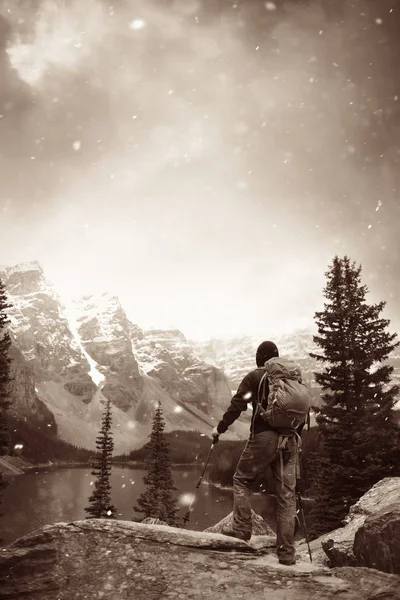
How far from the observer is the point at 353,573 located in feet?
18.2

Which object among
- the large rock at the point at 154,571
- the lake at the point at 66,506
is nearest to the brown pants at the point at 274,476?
the large rock at the point at 154,571

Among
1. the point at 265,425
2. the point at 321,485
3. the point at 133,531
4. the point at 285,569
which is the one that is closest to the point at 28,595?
the point at 133,531

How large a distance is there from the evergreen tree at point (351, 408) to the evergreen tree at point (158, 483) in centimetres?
1939

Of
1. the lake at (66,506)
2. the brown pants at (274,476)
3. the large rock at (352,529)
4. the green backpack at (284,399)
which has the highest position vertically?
the green backpack at (284,399)

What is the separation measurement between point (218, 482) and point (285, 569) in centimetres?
12140

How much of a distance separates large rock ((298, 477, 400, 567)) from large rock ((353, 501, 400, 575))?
179 mm

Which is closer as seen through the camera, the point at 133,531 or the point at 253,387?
the point at 133,531

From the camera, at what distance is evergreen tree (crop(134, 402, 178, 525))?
34844mm

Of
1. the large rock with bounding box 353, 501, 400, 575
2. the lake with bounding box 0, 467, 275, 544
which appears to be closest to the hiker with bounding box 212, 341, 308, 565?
the large rock with bounding box 353, 501, 400, 575

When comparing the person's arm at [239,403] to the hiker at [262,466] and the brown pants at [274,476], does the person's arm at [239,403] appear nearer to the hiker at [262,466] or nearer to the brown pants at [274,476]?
the hiker at [262,466]

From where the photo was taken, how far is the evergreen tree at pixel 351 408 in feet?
53.6

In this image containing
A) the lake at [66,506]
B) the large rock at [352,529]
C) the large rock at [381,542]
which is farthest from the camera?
the lake at [66,506]

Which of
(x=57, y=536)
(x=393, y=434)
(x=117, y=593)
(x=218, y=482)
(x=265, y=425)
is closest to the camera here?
(x=117, y=593)

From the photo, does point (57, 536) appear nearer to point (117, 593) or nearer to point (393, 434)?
point (117, 593)
